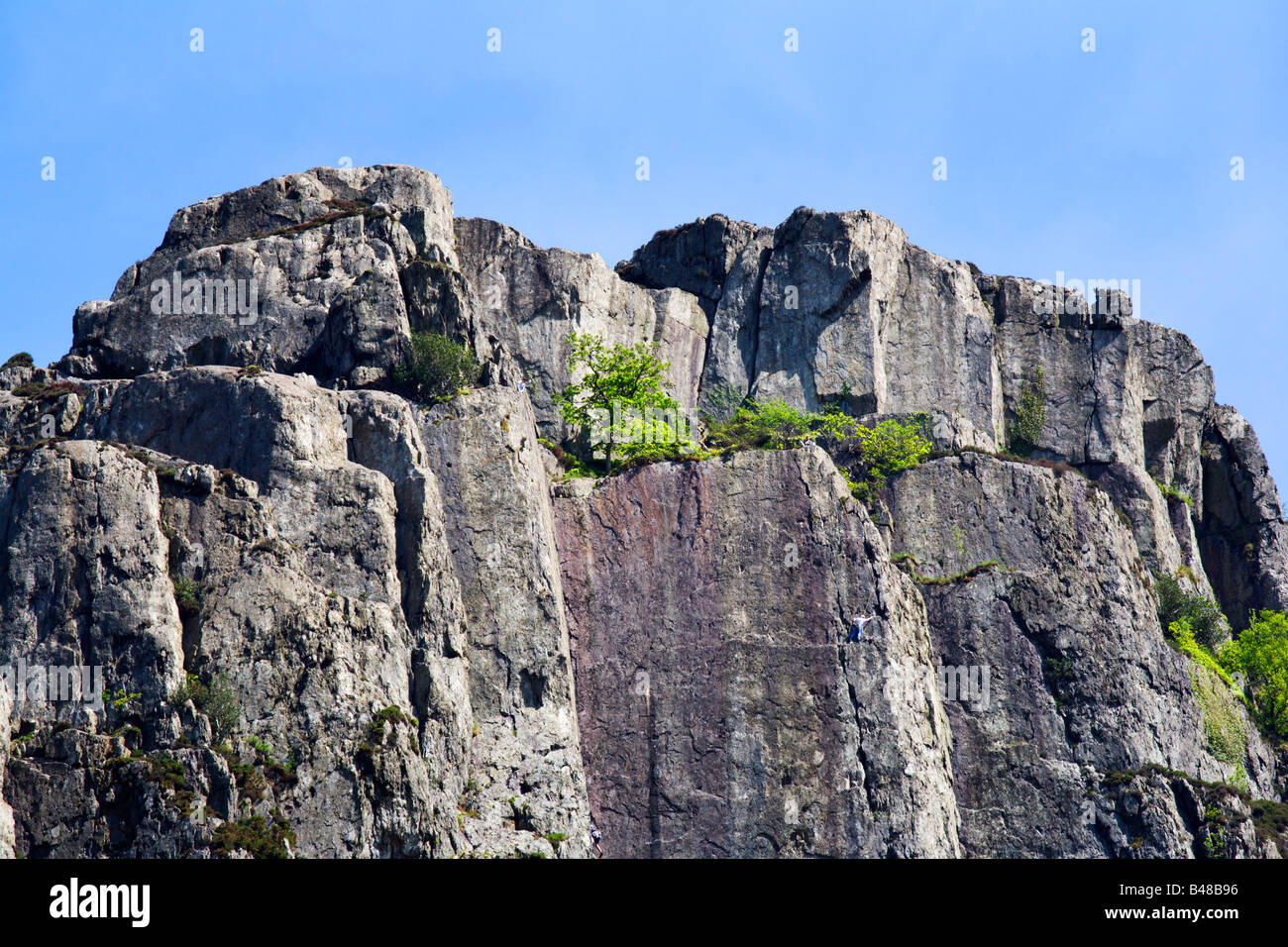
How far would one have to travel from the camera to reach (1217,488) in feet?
316

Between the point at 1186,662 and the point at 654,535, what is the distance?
2733 centimetres

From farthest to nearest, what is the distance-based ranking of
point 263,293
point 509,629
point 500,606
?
1. point 263,293
2. point 500,606
3. point 509,629

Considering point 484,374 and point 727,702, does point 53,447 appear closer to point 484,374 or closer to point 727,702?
point 484,374

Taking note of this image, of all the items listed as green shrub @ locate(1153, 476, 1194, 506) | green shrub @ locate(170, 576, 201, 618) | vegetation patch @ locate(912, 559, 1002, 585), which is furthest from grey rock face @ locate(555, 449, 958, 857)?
green shrub @ locate(1153, 476, 1194, 506)

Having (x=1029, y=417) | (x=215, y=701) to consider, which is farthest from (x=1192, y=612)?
(x=215, y=701)

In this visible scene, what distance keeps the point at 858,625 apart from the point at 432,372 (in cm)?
2139

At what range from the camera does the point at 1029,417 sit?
91.2 metres

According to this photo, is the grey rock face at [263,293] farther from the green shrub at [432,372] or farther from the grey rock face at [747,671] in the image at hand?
the grey rock face at [747,671]

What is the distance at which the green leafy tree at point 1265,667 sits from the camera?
7875cm

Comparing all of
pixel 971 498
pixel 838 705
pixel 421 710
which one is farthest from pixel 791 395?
pixel 421 710

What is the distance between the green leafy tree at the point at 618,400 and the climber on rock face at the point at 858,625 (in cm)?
1223
